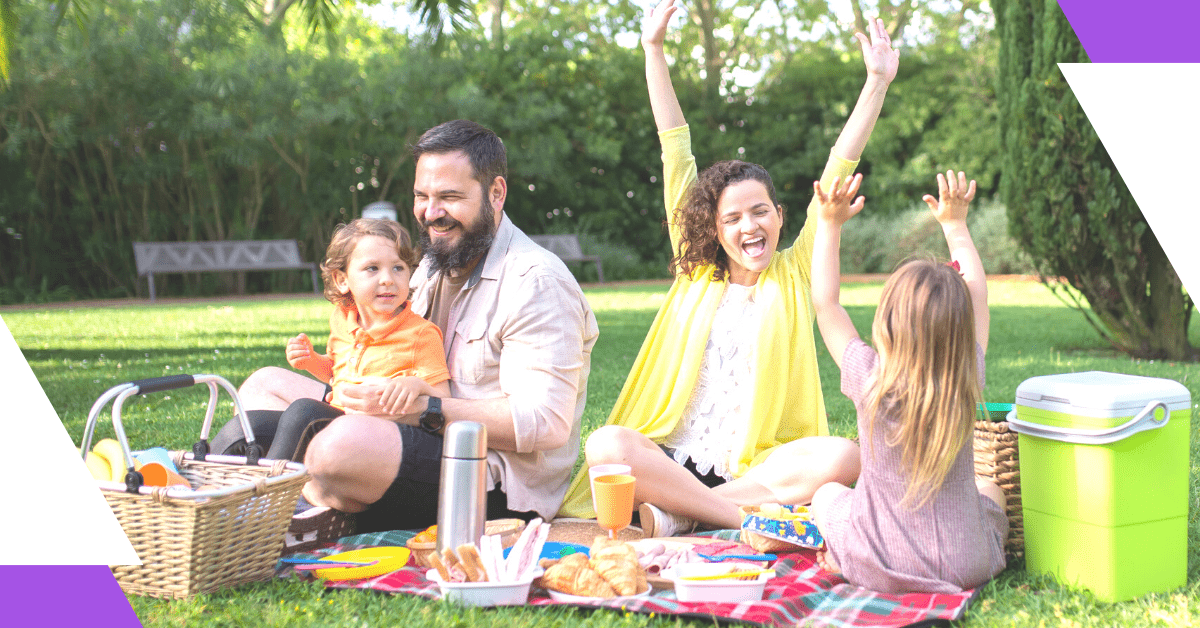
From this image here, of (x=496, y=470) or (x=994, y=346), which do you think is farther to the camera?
(x=994, y=346)

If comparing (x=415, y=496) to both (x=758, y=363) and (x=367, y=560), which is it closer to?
(x=367, y=560)

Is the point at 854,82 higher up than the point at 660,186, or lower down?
higher up

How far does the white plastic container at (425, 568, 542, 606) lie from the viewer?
2461mm

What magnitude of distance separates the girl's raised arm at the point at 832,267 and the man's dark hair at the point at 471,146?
1.06 meters

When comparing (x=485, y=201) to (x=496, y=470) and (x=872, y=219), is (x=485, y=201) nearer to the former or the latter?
(x=496, y=470)

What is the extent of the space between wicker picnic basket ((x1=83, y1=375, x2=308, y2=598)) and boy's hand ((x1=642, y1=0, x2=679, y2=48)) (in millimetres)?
1958

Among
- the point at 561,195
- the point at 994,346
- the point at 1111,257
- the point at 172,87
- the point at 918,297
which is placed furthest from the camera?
the point at 561,195

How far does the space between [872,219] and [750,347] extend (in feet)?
57.1

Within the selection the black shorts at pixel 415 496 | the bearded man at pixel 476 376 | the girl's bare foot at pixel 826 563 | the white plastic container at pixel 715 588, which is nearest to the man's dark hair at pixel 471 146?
the bearded man at pixel 476 376

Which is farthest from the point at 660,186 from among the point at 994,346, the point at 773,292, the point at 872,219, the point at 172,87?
the point at 773,292

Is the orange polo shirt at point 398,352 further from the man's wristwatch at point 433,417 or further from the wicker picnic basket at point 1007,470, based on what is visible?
the wicker picnic basket at point 1007,470

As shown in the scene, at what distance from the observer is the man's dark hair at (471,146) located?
3.19 meters

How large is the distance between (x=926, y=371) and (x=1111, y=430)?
498mm

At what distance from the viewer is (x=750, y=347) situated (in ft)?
10.9
